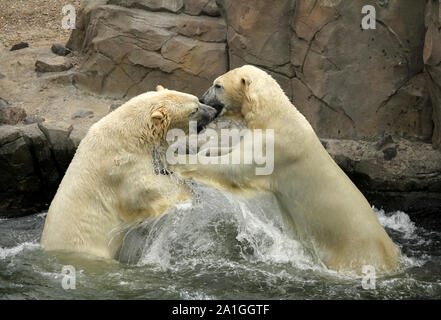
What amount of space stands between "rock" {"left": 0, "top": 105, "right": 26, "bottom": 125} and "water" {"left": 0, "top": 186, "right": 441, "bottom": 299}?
225cm

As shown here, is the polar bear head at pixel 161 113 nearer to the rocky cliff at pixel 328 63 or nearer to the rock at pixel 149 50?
the rocky cliff at pixel 328 63

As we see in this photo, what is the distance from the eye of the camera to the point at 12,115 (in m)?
9.24

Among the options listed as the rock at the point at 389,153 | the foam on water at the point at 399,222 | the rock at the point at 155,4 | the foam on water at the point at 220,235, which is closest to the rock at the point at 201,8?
the rock at the point at 155,4

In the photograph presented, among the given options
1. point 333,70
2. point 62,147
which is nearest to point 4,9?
point 62,147

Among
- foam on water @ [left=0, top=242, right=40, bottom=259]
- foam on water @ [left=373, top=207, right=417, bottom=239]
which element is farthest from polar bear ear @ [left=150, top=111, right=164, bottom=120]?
foam on water @ [left=373, top=207, right=417, bottom=239]

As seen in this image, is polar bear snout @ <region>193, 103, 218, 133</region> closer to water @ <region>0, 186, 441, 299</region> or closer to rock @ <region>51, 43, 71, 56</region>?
water @ <region>0, 186, 441, 299</region>

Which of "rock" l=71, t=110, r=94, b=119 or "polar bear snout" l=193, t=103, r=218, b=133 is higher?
"polar bear snout" l=193, t=103, r=218, b=133

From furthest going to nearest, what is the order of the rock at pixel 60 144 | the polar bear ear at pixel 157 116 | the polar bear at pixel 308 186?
1. the rock at pixel 60 144
2. the polar bear at pixel 308 186
3. the polar bear ear at pixel 157 116

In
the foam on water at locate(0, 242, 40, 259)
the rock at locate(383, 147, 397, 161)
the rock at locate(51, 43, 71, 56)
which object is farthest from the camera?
the rock at locate(51, 43, 71, 56)

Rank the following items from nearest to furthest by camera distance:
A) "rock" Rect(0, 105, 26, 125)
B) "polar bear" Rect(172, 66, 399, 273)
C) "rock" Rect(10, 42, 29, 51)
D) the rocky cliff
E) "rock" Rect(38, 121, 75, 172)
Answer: "polar bear" Rect(172, 66, 399, 273) → the rocky cliff → "rock" Rect(38, 121, 75, 172) → "rock" Rect(0, 105, 26, 125) → "rock" Rect(10, 42, 29, 51)

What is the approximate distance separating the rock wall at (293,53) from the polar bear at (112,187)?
146 inches

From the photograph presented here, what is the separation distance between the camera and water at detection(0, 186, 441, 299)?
5680mm

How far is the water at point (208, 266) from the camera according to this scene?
18.6ft

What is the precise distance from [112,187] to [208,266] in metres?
1.23
